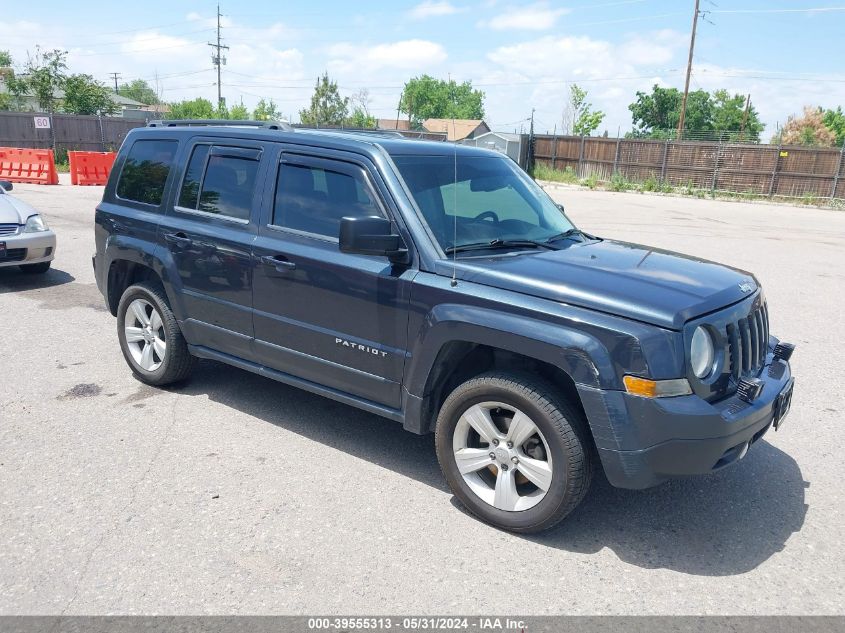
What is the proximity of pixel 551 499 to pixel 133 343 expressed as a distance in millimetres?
3642

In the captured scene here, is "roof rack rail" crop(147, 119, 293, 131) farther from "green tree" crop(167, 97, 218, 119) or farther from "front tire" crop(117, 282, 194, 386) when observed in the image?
"green tree" crop(167, 97, 218, 119)

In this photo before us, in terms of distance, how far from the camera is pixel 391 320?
379 centimetres

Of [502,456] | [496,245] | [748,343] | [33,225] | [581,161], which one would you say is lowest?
[502,456]

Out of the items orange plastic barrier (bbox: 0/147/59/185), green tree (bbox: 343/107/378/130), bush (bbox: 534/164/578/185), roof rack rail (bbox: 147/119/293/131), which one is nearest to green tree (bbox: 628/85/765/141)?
green tree (bbox: 343/107/378/130)

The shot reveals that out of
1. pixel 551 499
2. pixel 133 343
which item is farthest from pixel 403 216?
pixel 133 343

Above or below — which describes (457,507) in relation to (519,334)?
below

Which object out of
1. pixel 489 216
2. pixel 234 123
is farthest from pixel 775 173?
pixel 234 123

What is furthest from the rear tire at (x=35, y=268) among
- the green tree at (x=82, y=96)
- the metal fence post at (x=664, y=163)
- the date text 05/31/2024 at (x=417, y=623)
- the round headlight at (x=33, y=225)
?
the green tree at (x=82, y=96)

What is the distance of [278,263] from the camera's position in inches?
166

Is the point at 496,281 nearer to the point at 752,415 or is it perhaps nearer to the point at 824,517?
the point at 752,415

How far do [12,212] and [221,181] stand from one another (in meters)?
5.15

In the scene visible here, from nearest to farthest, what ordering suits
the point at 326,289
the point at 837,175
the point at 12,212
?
the point at 326,289 < the point at 12,212 < the point at 837,175

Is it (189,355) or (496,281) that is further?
(189,355)

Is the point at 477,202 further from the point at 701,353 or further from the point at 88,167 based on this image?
the point at 88,167
